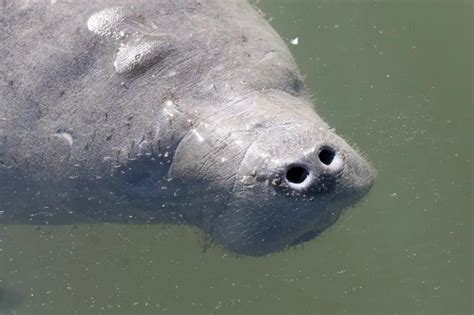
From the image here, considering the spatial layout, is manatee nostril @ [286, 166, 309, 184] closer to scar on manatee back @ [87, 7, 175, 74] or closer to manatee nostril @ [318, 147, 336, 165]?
manatee nostril @ [318, 147, 336, 165]

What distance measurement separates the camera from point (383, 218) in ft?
20.8

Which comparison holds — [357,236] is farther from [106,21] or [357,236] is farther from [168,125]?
[106,21]

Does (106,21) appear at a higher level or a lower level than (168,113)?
higher

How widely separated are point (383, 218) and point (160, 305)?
2369mm

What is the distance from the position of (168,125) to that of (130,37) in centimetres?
48

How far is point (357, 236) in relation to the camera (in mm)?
6250

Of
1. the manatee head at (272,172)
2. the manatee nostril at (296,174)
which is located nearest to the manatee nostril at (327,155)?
the manatee head at (272,172)

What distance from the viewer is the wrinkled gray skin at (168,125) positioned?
2.71m

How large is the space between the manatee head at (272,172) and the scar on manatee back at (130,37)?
1.44 ft

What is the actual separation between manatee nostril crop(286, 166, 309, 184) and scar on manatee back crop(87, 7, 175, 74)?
0.88 metres

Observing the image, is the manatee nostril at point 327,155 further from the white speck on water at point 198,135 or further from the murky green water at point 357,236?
the murky green water at point 357,236

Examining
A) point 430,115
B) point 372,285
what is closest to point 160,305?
point 372,285

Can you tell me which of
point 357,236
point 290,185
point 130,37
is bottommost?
point 357,236

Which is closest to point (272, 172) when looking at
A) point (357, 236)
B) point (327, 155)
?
point (327, 155)
